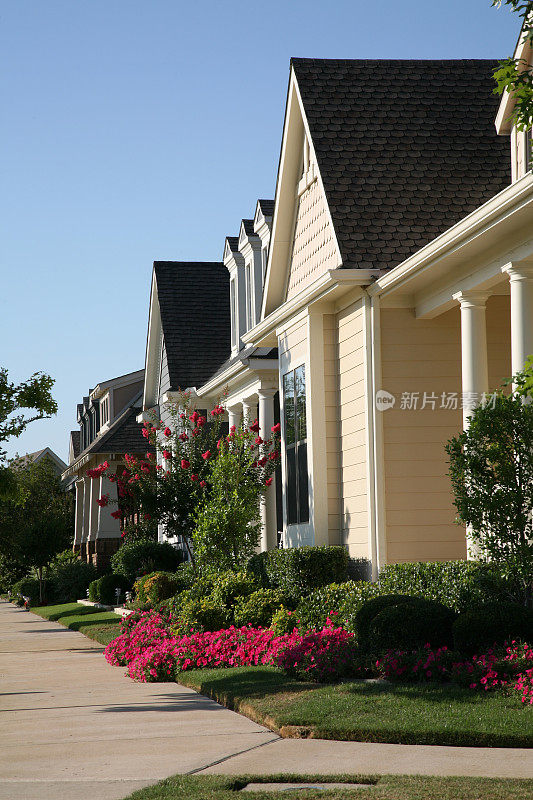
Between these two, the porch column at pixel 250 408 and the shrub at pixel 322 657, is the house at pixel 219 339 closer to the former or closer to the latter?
the porch column at pixel 250 408

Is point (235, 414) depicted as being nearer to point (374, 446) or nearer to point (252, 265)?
point (252, 265)

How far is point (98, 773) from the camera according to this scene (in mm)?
7102

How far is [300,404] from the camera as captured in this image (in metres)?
16.1

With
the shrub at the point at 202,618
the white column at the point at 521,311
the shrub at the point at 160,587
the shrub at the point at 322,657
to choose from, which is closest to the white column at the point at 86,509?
the shrub at the point at 160,587

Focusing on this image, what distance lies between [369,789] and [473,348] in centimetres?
673

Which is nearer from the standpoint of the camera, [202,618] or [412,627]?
[412,627]

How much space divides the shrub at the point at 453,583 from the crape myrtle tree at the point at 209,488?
5.11 meters

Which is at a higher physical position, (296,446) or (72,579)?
(296,446)

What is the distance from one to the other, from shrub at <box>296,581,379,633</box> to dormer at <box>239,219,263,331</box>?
33.9ft

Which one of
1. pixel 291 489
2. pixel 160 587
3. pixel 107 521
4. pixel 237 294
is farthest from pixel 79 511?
pixel 291 489

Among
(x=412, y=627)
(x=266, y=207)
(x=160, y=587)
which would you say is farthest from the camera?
(x=266, y=207)

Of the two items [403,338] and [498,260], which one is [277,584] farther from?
[498,260]

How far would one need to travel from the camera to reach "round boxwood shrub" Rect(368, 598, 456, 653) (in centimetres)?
1029

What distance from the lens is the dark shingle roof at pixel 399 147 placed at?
47.1 ft
